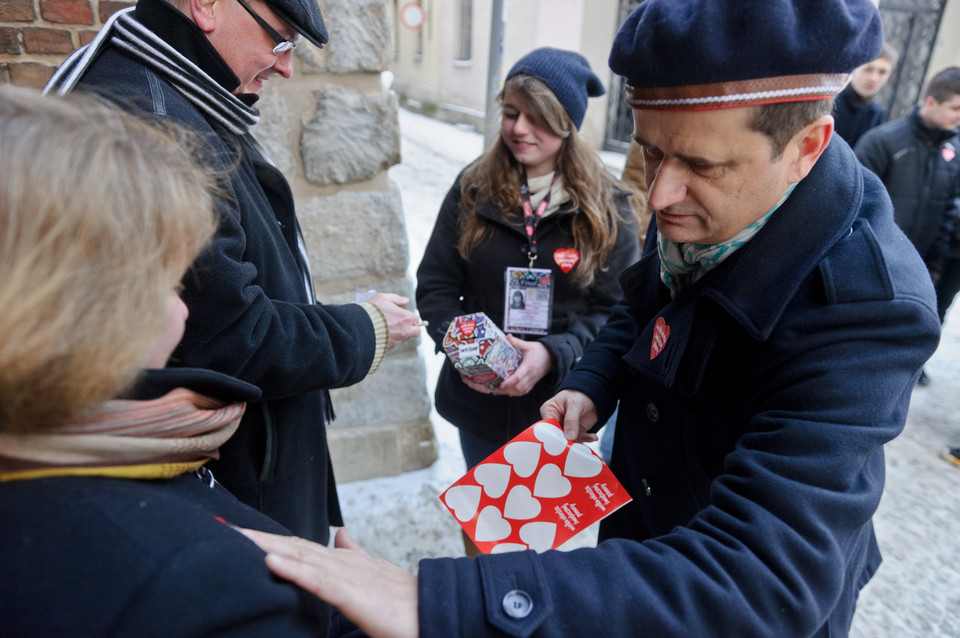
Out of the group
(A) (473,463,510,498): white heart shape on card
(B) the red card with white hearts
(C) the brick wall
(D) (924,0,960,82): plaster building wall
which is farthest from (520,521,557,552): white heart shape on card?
(D) (924,0,960,82): plaster building wall

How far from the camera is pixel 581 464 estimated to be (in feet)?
4.34

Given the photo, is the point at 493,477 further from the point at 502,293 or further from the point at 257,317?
the point at 502,293

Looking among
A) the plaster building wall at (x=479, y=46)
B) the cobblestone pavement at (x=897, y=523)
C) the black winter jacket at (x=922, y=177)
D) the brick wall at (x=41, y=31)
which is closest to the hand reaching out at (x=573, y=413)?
the cobblestone pavement at (x=897, y=523)

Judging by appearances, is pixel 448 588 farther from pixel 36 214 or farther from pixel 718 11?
pixel 718 11

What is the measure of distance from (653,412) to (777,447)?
417mm

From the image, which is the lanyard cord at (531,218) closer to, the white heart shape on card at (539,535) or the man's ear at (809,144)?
the white heart shape on card at (539,535)

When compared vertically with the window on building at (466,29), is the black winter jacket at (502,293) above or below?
below

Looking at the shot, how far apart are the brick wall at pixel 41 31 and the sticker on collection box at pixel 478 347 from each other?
4.80ft

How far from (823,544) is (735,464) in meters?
0.14

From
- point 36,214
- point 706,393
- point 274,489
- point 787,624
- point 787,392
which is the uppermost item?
point 36,214

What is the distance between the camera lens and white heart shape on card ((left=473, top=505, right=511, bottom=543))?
49.3 inches

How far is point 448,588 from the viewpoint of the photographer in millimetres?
770

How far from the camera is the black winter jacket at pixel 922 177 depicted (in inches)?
141

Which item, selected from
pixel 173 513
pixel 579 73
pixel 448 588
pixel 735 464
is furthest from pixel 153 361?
pixel 579 73
